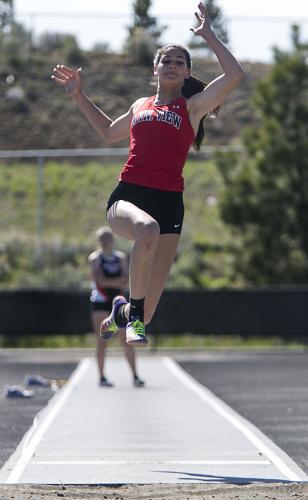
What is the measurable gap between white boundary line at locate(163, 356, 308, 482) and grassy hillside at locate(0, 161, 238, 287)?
12971 millimetres

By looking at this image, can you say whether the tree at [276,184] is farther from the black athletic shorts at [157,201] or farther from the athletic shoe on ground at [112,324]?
the black athletic shorts at [157,201]

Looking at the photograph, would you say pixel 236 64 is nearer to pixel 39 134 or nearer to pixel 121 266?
pixel 121 266

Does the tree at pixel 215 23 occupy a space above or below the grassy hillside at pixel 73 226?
above

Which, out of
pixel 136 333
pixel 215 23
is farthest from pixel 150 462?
pixel 215 23

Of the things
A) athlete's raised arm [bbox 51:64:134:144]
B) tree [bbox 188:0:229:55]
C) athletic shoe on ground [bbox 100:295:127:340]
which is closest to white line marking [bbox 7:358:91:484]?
athletic shoe on ground [bbox 100:295:127:340]

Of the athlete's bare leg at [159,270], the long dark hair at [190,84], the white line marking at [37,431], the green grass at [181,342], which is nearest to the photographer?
the white line marking at [37,431]

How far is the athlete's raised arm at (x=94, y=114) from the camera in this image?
8266 mm

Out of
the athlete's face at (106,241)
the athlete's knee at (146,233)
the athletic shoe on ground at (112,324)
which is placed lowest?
the athlete's face at (106,241)

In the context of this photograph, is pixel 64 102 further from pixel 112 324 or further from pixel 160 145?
pixel 160 145

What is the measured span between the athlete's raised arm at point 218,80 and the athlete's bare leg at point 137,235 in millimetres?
797

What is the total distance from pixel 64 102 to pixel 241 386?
25.4m

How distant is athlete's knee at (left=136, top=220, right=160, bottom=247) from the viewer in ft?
24.5

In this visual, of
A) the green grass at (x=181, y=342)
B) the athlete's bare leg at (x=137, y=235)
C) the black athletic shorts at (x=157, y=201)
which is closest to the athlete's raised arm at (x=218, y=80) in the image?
the black athletic shorts at (x=157, y=201)

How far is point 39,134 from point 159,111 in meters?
30.7
